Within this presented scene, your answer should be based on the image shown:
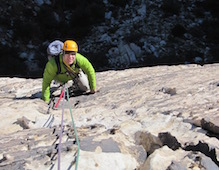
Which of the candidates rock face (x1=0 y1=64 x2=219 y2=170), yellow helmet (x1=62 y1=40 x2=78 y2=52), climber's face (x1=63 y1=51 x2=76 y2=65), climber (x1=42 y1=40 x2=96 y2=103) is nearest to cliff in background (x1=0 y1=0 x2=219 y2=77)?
climber (x1=42 y1=40 x2=96 y2=103)

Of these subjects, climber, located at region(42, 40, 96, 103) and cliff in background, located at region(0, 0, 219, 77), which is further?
cliff in background, located at region(0, 0, 219, 77)

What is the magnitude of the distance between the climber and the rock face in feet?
0.83

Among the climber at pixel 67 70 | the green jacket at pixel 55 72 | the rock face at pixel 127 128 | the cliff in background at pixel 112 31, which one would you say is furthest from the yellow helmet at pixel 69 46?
the cliff in background at pixel 112 31

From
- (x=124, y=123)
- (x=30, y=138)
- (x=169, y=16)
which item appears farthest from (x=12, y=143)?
(x=169, y=16)

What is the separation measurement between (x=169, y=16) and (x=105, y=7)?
3634 millimetres

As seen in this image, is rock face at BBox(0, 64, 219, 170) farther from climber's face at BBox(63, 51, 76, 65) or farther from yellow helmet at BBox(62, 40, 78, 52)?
yellow helmet at BBox(62, 40, 78, 52)

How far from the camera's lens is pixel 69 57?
4852mm

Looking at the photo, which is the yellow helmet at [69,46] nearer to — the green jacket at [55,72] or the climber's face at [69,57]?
the climber's face at [69,57]

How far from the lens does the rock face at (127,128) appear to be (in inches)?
108

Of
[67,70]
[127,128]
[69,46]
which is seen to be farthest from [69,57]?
[127,128]

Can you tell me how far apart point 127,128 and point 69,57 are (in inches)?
75.0

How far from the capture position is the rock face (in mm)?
2756

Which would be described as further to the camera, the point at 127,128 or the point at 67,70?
the point at 67,70

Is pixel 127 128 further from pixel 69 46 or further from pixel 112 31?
pixel 112 31
